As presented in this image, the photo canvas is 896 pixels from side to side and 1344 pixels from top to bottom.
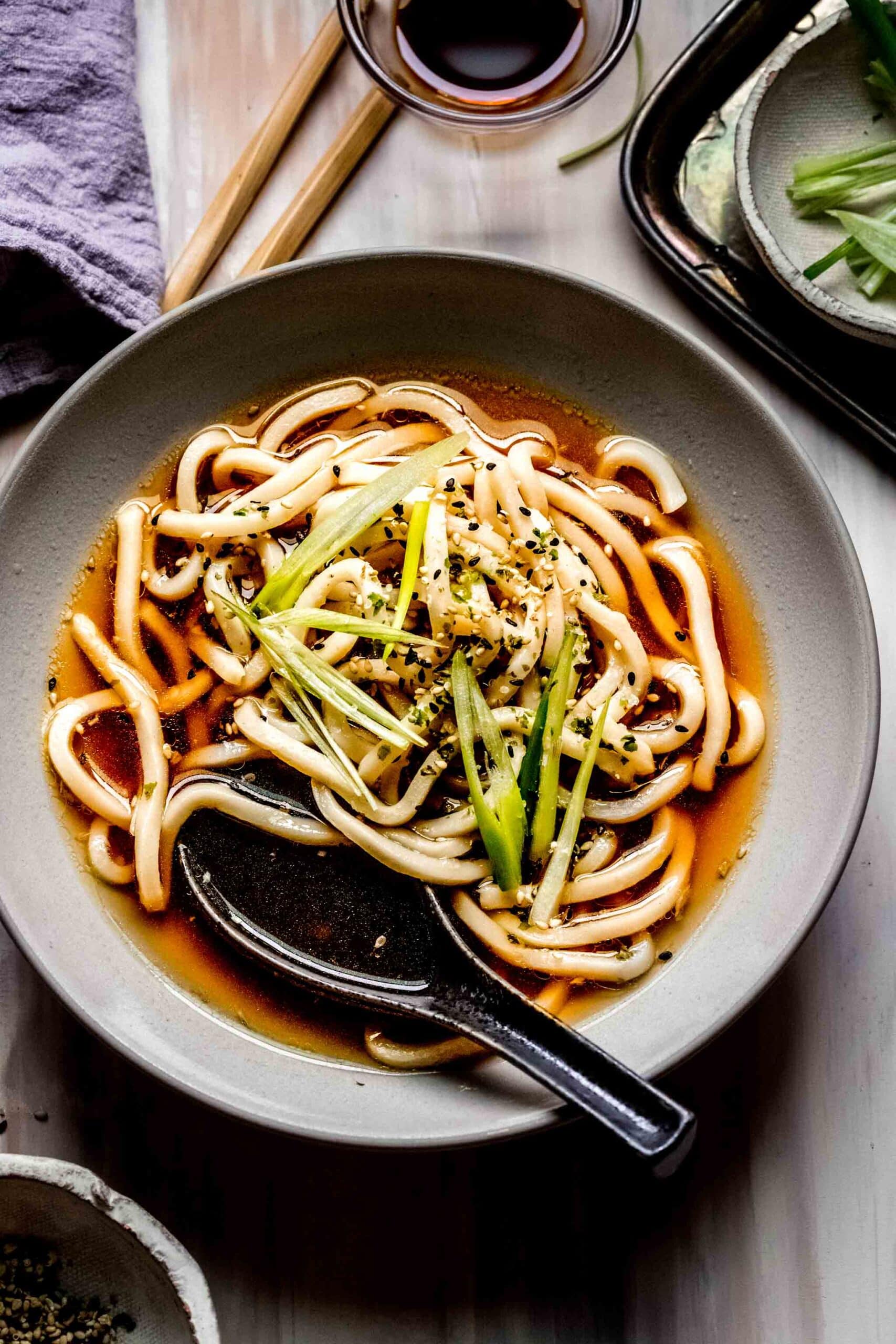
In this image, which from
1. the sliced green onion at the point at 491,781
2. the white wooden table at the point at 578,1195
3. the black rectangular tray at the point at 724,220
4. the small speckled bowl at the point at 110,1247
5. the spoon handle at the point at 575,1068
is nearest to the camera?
the spoon handle at the point at 575,1068

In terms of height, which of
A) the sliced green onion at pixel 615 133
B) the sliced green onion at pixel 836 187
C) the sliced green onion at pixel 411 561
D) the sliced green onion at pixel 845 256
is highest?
the sliced green onion at pixel 615 133

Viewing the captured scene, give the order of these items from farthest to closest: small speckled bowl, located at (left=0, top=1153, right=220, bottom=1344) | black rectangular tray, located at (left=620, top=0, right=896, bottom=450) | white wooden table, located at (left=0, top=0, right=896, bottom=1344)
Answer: black rectangular tray, located at (left=620, top=0, right=896, bottom=450), white wooden table, located at (left=0, top=0, right=896, bottom=1344), small speckled bowl, located at (left=0, top=1153, right=220, bottom=1344)

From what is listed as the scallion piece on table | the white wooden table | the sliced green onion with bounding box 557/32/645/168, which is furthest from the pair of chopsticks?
the white wooden table

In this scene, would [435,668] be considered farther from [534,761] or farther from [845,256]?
[845,256]

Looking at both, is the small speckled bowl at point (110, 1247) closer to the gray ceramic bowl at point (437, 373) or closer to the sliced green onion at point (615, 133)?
the gray ceramic bowl at point (437, 373)

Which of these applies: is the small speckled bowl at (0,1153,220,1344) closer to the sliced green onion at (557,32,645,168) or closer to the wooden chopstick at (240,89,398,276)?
the wooden chopstick at (240,89,398,276)

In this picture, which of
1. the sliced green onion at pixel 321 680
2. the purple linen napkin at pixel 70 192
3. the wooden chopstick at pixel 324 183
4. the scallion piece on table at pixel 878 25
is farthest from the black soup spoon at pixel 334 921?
the scallion piece on table at pixel 878 25
